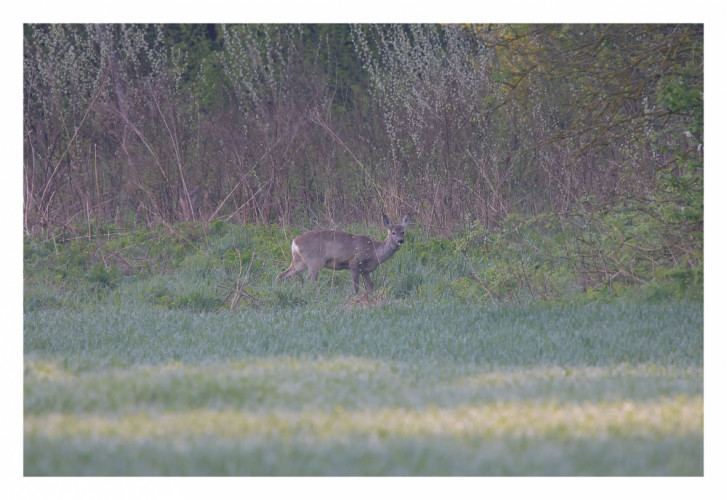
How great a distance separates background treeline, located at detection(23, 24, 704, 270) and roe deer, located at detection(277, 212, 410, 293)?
1.41 meters

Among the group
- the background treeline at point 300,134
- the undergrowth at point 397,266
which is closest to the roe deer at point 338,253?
the undergrowth at point 397,266

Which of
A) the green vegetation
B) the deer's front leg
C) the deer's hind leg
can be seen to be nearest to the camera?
the green vegetation

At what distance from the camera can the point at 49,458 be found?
425 cm

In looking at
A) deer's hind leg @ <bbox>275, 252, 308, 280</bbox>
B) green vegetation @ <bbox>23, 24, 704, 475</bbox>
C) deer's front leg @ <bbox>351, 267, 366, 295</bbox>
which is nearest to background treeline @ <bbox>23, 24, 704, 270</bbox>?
green vegetation @ <bbox>23, 24, 704, 475</bbox>

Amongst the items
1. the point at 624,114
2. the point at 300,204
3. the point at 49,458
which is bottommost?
the point at 49,458

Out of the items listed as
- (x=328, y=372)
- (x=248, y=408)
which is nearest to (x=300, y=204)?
(x=328, y=372)

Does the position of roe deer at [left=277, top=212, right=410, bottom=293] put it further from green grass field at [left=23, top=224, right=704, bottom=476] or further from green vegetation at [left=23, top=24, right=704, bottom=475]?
green grass field at [left=23, top=224, right=704, bottom=476]

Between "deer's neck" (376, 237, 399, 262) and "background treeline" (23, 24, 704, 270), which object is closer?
"deer's neck" (376, 237, 399, 262)

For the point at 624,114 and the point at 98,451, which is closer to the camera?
the point at 98,451

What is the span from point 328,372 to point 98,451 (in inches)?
72.8

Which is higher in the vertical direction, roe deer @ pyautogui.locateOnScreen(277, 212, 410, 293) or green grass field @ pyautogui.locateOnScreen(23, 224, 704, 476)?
roe deer @ pyautogui.locateOnScreen(277, 212, 410, 293)

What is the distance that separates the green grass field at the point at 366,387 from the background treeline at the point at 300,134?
3.07m

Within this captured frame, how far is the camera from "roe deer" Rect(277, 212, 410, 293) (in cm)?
1051

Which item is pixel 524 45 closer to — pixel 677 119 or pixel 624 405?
pixel 677 119
